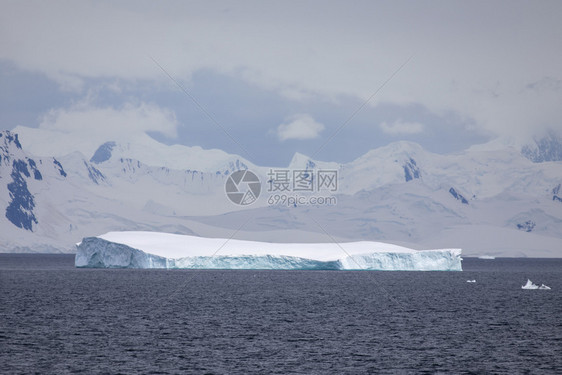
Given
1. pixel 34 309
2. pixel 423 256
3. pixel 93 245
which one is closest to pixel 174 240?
pixel 93 245

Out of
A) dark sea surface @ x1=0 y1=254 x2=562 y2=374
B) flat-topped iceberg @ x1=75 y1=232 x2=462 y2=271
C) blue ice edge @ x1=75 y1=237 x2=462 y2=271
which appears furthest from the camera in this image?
blue ice edge @ x1=75 y1=237 x2=462 y2=271

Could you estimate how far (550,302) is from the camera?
59.6 metres

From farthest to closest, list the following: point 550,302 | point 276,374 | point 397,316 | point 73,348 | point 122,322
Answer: point 550,302 → point 397,316 → point 122,322 → point 73,348 → point 276,374

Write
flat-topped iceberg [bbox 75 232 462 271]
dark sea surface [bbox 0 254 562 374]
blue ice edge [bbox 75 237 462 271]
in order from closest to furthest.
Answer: dark sea surface [bbox 0 254 562 374] → flat-topped iceberg [bbox 75 232 462 271] → blue ice edge [bbox 75 237 462 271]

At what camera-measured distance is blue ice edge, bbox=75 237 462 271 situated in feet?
284

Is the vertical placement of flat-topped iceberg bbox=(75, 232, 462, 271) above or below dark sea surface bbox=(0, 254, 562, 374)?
above

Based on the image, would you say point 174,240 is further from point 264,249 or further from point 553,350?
point 553,350

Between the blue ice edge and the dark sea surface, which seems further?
the blue ice edge

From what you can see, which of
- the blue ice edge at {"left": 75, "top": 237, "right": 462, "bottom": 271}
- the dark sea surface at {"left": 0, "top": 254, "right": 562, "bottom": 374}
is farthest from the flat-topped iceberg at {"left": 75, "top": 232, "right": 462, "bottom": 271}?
the dark sea surface at {"left": 0, "top": 254, "right": 562, "bottom": 374}

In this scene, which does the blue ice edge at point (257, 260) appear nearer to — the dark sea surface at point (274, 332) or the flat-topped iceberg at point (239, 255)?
the flat-topped iceberg at point (239, 255)

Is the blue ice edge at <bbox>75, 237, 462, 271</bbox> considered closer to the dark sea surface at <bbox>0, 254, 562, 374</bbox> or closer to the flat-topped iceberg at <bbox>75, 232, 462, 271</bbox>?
the flat-topped iceberg at <bbox>75, 232, 462, 271</bbox>

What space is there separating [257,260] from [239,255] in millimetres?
2268

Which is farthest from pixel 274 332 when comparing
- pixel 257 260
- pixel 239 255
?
pixel 257 260

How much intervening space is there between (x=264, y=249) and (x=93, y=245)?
66.3 feet
